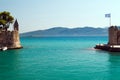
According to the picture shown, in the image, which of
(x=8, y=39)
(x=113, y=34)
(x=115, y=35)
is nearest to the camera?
(x=115, y=35)

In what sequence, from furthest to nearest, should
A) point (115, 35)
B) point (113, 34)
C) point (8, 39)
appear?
point (8, 39), point (113, 34), point (115, 35)

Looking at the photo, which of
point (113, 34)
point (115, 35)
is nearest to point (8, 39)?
point (113, 34)

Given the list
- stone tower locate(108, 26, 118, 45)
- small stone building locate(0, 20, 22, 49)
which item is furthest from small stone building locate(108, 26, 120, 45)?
small stone building locate(0, 20, 22, 49)

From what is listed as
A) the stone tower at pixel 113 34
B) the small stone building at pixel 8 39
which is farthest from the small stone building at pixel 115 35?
the small stone building at pixel 8 39

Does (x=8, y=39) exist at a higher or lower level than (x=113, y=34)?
lower

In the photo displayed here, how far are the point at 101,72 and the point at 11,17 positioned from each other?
42962 mm

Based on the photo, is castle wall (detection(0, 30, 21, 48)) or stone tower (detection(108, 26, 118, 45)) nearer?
stone tower (detection(108, 26, 118, 45))

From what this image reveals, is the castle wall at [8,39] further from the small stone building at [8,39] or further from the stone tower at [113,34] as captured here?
the stone tower at [113,34]

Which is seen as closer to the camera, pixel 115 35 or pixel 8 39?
pixel 115 35

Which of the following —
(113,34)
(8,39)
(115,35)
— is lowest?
(8,39)

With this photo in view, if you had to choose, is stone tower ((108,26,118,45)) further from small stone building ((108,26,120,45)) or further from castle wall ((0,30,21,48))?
castle wall ((0,30,21,48))

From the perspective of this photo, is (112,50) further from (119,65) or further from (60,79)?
(60,79)

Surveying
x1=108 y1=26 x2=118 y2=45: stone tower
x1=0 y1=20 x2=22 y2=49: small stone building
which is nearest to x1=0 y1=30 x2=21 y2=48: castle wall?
x1=0 y1=20 x2=22 y2=49: small stone building

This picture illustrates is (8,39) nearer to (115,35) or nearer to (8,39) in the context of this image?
(8,39)
